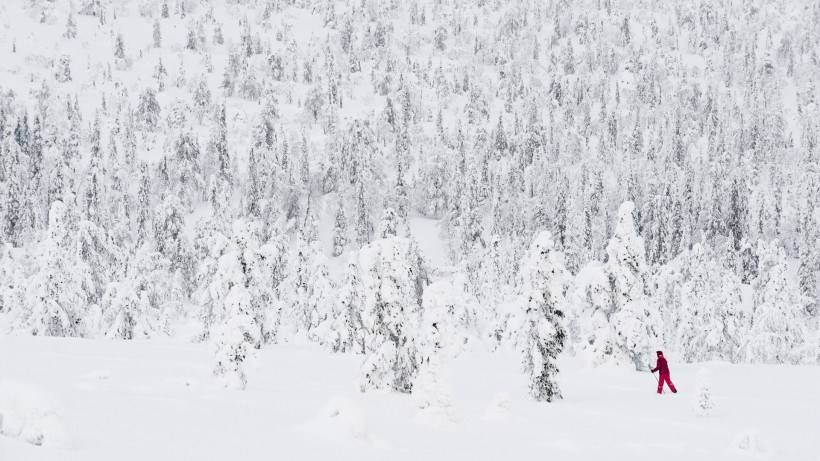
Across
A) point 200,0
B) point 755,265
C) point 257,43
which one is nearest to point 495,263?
point 755,265

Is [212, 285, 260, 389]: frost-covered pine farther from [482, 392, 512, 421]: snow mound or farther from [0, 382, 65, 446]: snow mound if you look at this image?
[0, 382, 65, 446]: snow mound

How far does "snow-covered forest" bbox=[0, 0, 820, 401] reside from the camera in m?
44.9

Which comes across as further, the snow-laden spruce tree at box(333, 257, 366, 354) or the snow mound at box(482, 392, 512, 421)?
the snow-laden spruce tree at box(333, 257, 366, 354)

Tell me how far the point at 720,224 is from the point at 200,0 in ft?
373

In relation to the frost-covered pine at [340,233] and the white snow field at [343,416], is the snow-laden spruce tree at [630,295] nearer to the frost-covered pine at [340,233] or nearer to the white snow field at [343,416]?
the white snow field at [343,416]

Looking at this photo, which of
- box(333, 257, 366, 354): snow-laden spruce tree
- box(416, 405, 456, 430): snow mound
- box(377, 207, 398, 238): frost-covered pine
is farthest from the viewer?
box(377, 207, 398, 238): frost-covered pine

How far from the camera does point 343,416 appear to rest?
12000 mm

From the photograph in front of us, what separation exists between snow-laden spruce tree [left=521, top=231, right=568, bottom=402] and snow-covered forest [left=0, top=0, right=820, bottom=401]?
26.9 ft

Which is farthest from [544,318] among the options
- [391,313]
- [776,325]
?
[776,325]

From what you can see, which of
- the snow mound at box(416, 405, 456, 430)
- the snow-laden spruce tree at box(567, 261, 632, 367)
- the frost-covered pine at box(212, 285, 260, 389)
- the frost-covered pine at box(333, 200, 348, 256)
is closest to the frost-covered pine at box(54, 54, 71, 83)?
the frost-covered pine at box(333, 200, 348, 256)

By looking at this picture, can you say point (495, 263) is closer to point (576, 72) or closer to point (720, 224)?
point (720, 224)

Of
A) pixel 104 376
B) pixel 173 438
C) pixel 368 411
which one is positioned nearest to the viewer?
pixel 173 438

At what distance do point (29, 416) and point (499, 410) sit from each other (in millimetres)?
10580

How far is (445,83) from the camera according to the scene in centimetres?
12875
